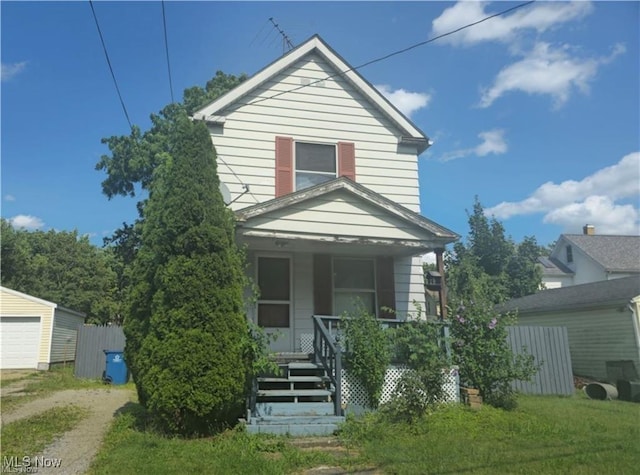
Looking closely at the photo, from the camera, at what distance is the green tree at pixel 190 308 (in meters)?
6.04

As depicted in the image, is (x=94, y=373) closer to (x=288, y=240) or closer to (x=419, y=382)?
(x=288, y=240)

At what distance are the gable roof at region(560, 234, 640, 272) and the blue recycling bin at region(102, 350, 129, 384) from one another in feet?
90.3

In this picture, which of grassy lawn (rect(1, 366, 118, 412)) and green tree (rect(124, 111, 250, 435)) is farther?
grassy lawn (rect(1, 366, 118, 412))

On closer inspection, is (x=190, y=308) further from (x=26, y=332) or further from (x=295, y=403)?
(x=26, y=332)

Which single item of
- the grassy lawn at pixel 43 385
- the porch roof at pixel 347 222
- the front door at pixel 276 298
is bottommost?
the grassy lawn at pixel 43 385

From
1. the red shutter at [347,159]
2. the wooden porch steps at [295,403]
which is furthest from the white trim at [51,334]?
the red shutter at [347,159]

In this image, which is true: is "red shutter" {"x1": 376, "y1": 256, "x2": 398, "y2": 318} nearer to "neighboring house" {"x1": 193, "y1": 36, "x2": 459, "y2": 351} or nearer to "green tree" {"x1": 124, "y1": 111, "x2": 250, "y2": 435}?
"neighboring house" {"x1": 193, "y1": 36, "x2": 459, "y2": 351}

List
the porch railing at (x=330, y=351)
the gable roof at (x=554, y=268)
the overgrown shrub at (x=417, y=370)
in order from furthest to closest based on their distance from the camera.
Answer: the gable roof at (x=554, y=268)
the porch railing at (x=330, y=351)
the overgrown shrub at (x=417, y=370)

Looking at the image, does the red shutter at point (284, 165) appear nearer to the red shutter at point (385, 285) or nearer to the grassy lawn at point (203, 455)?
the red shutter at point (385, 285)

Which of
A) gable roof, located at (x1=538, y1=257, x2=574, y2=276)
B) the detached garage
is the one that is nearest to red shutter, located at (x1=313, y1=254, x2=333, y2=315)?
the detached garage

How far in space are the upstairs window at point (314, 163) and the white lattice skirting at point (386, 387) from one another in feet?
15.2

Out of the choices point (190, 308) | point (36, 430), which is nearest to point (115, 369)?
point (36, 430)

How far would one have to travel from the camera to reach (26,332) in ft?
66.5

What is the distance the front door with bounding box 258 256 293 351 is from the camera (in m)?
9.70
